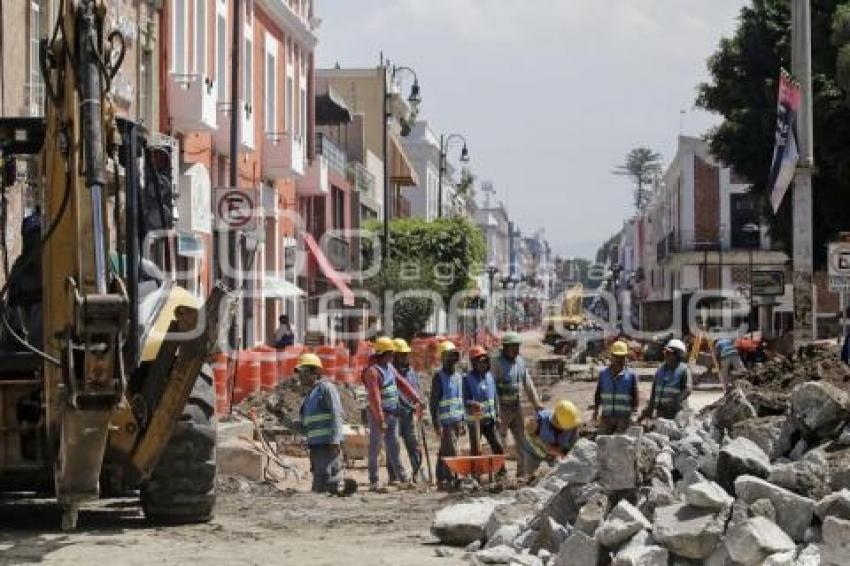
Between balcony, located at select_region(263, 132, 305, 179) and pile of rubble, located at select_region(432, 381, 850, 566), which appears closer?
pile of rubble, located at select_region(432, 381, 850, 566)

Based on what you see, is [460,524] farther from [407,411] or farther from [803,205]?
[803,205]

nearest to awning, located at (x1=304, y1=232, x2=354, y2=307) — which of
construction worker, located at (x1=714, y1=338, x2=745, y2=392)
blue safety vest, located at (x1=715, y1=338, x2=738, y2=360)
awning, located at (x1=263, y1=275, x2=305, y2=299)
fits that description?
awning, located at (x1=263, y1=275, x2=305, y2=299)

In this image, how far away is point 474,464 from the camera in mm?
16547

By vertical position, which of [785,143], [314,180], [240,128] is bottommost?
[785,143]

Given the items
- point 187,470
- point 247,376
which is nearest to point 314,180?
point 247,376

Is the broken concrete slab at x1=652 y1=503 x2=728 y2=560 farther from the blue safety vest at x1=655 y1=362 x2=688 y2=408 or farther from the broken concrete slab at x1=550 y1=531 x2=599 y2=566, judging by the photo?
the blue safety vest at x1=655 y1=362 x2=688 y2=408

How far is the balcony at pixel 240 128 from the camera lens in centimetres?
3659

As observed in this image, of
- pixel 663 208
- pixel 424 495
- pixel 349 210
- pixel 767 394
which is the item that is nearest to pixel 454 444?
pixel 424 495

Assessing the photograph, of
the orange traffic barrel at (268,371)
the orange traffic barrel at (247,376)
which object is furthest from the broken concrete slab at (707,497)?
the orange traffic barrel at (268,371)

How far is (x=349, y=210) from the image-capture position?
6069 cm

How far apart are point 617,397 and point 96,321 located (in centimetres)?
830

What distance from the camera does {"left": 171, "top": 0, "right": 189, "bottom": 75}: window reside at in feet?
112

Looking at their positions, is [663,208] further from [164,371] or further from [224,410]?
[164,371]

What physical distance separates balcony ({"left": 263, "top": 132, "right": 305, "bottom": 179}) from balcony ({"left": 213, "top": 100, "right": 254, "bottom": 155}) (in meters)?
2.44
